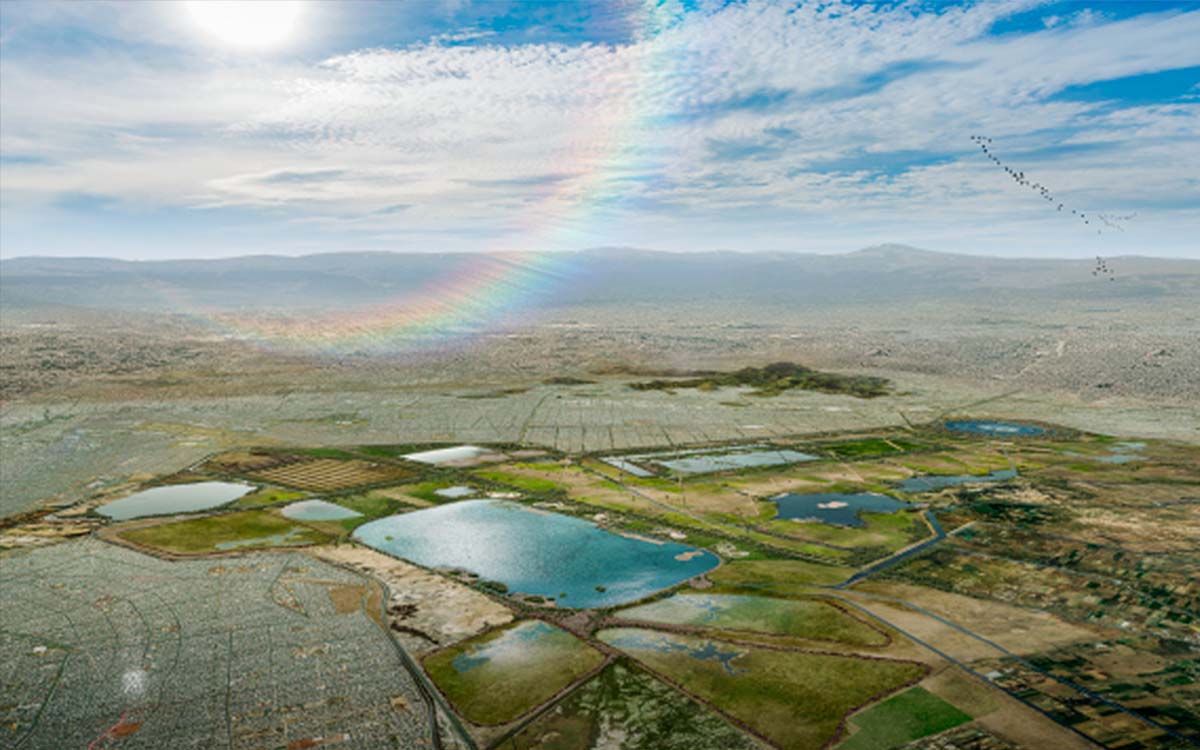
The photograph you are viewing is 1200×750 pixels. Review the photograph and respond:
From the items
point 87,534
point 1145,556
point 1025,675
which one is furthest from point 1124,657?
point 87,534

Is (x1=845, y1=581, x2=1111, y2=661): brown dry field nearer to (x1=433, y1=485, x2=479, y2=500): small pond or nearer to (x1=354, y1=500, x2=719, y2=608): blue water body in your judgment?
(x1=354, y1=500, x2=719, y2=608): blue water body

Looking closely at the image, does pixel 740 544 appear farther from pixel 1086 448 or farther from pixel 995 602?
pixel 1086 448

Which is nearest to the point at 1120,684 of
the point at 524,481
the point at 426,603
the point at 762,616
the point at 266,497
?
the point at 762,616

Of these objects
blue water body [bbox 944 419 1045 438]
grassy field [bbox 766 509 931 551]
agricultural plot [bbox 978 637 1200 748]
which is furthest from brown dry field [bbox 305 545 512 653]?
blue water body [bbox 944 419 1045 438]

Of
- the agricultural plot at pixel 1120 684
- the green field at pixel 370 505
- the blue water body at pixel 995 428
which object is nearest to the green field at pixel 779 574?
the agricultural plot at pixel 1120 684

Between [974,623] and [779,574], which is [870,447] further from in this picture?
[974,623]

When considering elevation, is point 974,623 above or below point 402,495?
below

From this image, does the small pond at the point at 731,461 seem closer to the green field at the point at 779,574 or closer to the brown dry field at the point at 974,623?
the green field at the point at 779,574
